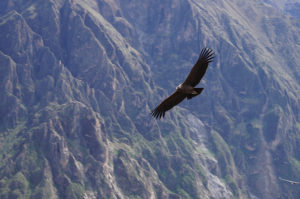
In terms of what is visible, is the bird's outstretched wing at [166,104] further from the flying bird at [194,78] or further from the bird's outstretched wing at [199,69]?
the bird's outstretched wing at [199,69]

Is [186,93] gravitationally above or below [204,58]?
below

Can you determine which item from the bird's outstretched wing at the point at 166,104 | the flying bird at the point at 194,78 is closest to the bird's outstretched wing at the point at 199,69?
the flying bird at the point at 194,78

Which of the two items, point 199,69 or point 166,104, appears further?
point 166,104

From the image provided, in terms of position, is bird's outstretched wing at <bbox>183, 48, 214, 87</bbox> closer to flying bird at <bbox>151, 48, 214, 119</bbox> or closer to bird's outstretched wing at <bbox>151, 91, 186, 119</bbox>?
flying bird at <bbox>151, 48, 214, 119</bbox>

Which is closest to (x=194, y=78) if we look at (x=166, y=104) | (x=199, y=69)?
(x=199, y=69)

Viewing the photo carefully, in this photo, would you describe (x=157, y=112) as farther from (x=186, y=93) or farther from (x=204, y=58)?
(x=204, y=58)

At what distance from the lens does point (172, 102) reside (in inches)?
1067

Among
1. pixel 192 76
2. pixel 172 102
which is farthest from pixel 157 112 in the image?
pixel 192 76

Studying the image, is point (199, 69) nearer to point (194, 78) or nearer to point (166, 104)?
point (194, 78)

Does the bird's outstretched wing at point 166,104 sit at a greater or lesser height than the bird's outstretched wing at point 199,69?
lesser

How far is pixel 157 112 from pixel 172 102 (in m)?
1.15

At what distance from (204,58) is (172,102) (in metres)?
3.45

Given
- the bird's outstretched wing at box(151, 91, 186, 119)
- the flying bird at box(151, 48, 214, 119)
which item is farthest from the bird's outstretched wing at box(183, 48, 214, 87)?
the bird's outstretched wing at box(151, 91, 186, 119)

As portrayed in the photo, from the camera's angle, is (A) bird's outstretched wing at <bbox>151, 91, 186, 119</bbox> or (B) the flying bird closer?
(B) the flying bird
